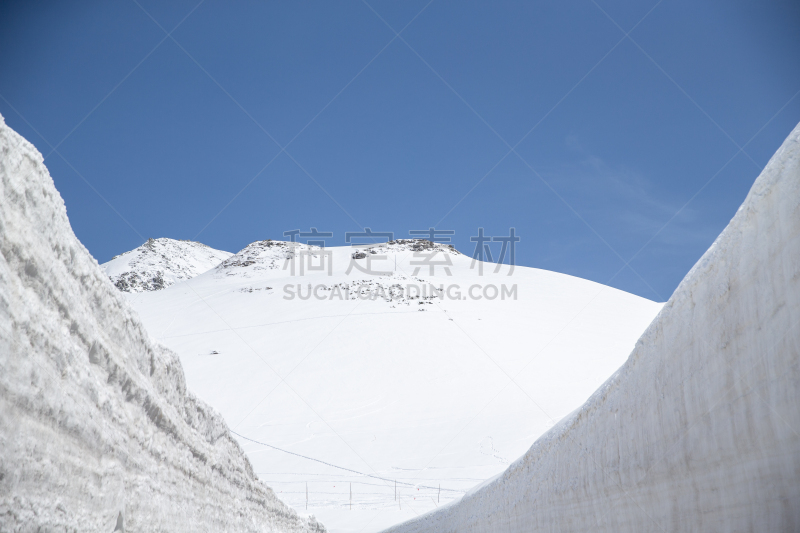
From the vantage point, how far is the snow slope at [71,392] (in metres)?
1.79

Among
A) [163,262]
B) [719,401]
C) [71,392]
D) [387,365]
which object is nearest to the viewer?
[719,401]

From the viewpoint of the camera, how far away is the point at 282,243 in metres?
48.0

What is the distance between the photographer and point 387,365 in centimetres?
2183

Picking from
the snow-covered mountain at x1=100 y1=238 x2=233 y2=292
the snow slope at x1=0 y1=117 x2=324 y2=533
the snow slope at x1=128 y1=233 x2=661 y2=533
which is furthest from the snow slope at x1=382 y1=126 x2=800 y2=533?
the snow-covered mountain at x1=100 y1=238 x2=233 y2=292

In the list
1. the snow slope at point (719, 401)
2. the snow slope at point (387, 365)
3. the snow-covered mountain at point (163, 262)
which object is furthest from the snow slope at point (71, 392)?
the snow-covered mountain at point (163, 262)

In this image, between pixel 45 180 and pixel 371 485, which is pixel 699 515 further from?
pixel 371 485

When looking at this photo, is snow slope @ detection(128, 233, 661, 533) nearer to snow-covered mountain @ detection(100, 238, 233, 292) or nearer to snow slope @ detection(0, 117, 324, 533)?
snow slope @ detection(0, 117, 324, 533)

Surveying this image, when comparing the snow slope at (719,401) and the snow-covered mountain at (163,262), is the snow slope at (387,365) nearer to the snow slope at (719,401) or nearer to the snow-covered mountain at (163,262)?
the snow slope at (719,401)

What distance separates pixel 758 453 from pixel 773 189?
2.89 feet

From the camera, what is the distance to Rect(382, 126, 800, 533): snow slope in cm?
168

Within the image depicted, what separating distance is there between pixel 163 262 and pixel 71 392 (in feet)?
334

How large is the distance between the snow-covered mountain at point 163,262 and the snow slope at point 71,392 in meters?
72.3

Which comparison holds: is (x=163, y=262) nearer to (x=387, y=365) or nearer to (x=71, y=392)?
(x=387, y=365)

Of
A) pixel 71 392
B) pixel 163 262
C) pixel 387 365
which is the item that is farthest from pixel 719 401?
pixel 163 262
